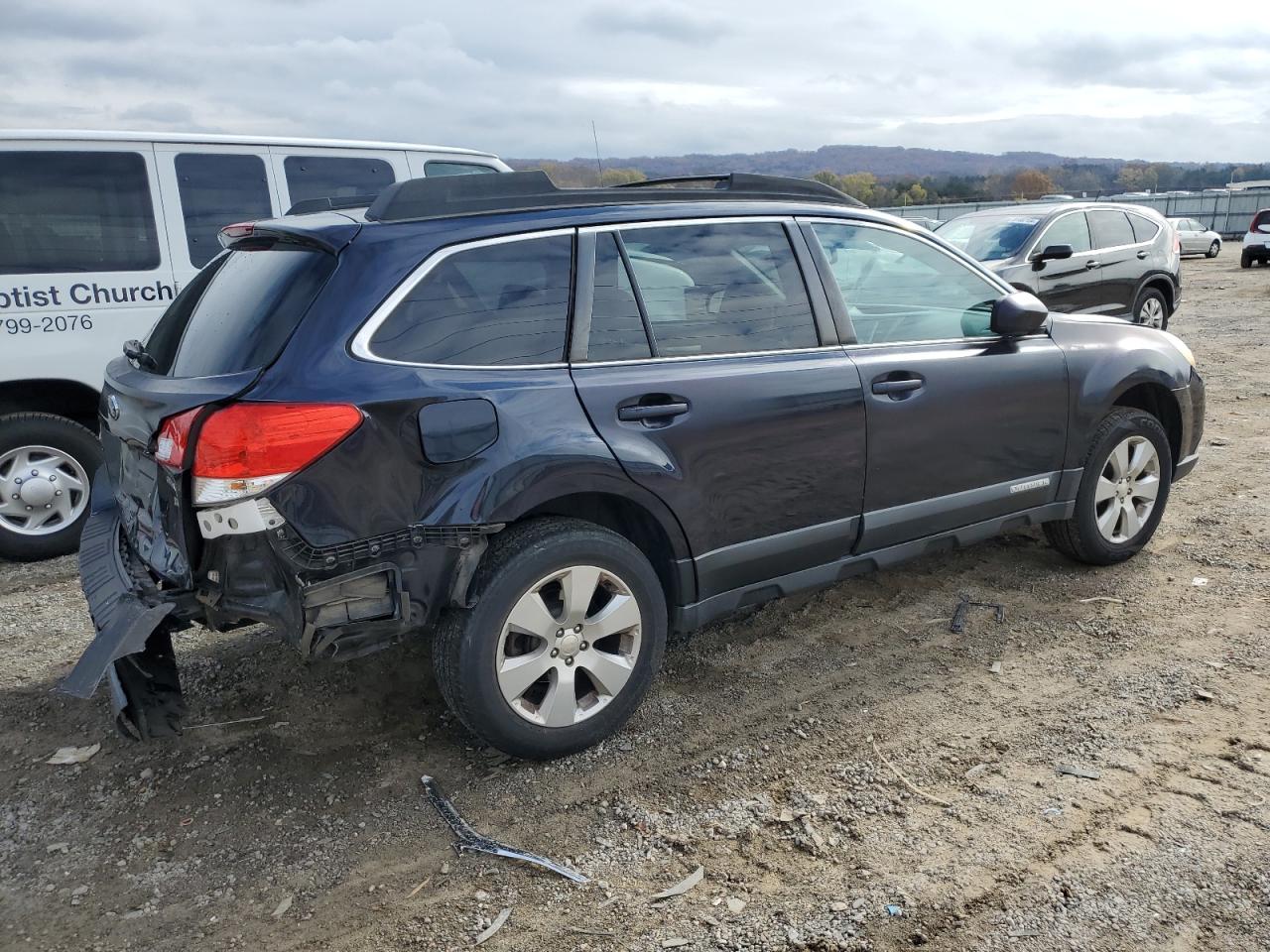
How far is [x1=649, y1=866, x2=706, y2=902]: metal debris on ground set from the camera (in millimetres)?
2592

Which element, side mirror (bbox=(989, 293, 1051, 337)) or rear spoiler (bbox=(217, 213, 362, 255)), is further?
side mirror (bbox=(989, 293, 1051, 337))

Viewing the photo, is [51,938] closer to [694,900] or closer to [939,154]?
[694,900]

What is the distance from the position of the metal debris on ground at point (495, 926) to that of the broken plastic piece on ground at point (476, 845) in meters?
0.19

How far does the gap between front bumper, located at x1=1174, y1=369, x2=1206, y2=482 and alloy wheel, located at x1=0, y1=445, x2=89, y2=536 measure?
224 inches

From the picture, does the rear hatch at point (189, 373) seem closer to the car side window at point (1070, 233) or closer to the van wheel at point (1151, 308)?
the car side window at point (1070, 233)

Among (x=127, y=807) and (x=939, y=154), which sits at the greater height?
(x=939, y=154)

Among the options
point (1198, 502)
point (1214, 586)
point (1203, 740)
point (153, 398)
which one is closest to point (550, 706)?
point (153, 398)

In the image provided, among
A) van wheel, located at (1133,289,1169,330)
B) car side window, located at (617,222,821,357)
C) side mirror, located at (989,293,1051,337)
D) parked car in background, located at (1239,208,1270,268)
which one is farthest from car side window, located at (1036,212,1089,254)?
parked car in background, located at (1239,208,1270,268)

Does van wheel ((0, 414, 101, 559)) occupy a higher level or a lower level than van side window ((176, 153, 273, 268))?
Answer: lower

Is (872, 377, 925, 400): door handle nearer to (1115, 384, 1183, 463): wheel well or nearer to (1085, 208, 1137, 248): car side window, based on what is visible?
(1115, 384, 1183, 463): wheel well

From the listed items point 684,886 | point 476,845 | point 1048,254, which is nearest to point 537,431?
point 476,845

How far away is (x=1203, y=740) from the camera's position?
3.24 metres

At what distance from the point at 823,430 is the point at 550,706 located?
4.51ft

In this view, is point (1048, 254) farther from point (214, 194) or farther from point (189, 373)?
point (189, 373)
